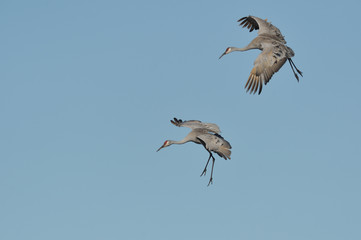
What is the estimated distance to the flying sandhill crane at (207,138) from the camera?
28.9 meters

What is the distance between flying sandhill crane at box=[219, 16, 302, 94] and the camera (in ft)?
93.0

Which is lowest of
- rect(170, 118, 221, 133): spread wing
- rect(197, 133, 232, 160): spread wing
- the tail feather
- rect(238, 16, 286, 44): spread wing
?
the tail feather

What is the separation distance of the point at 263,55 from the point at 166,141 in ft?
19.5

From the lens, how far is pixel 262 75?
28438mm

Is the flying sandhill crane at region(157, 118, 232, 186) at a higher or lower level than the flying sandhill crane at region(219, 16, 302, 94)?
lower

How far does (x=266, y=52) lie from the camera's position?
2948 cm

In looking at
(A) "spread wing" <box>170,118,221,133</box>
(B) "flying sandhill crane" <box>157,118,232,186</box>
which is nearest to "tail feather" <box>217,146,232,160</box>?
(B) "flying sandhill crane" <box>157,118,232,186</box>

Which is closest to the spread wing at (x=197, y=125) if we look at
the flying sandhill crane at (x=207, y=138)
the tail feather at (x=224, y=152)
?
the flying sandhill crane at (x=207, y=138)

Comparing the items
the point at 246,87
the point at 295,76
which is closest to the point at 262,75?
the point at 246,87

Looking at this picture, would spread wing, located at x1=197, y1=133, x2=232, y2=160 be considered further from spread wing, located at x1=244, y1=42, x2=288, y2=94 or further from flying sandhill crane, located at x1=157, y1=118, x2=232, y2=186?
spread wing, located at x1=244, y1=42, x2=288, y2=94

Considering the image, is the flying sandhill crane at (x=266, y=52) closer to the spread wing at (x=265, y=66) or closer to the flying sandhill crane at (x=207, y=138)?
the spread wing at (x=265, y=66)

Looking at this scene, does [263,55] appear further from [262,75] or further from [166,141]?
[166,141]

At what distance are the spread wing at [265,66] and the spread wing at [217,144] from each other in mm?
2490

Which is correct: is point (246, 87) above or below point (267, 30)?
below
